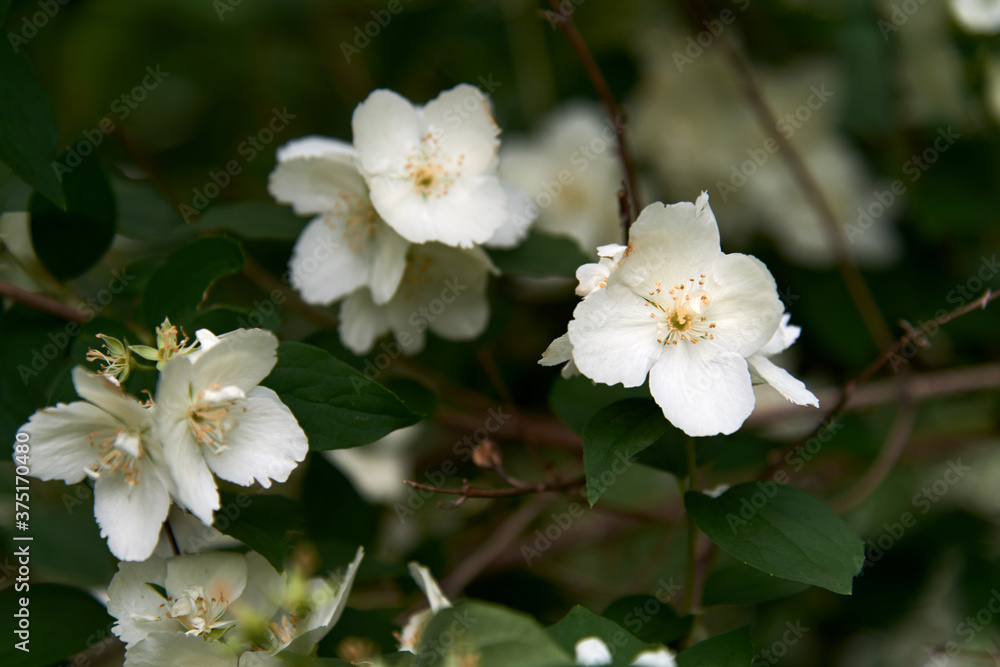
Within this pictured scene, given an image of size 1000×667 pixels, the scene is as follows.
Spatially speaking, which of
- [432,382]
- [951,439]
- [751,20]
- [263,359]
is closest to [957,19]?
[751,20]

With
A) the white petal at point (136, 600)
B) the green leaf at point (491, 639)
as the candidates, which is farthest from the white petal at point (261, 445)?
the green leaf at point (491, 639)

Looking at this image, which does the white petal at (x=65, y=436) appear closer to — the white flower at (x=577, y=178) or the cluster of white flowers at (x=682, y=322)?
the cluster of white flowers at (x=682, y=322)

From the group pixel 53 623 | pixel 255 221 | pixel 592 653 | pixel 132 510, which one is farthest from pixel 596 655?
pixel 255 221

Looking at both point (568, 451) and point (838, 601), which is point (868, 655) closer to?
point (838, 601)

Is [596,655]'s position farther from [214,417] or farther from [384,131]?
[384,131]

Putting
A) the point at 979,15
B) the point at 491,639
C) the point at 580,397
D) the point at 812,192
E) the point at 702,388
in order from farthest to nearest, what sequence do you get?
the point at 979,15 < the point at 812,192 < the point at 580,397 < the point at 702,388 < the point at 491,639

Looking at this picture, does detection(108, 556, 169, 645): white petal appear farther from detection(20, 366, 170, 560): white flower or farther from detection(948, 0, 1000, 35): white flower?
detection(948, 0, 1000, 35): white flower
